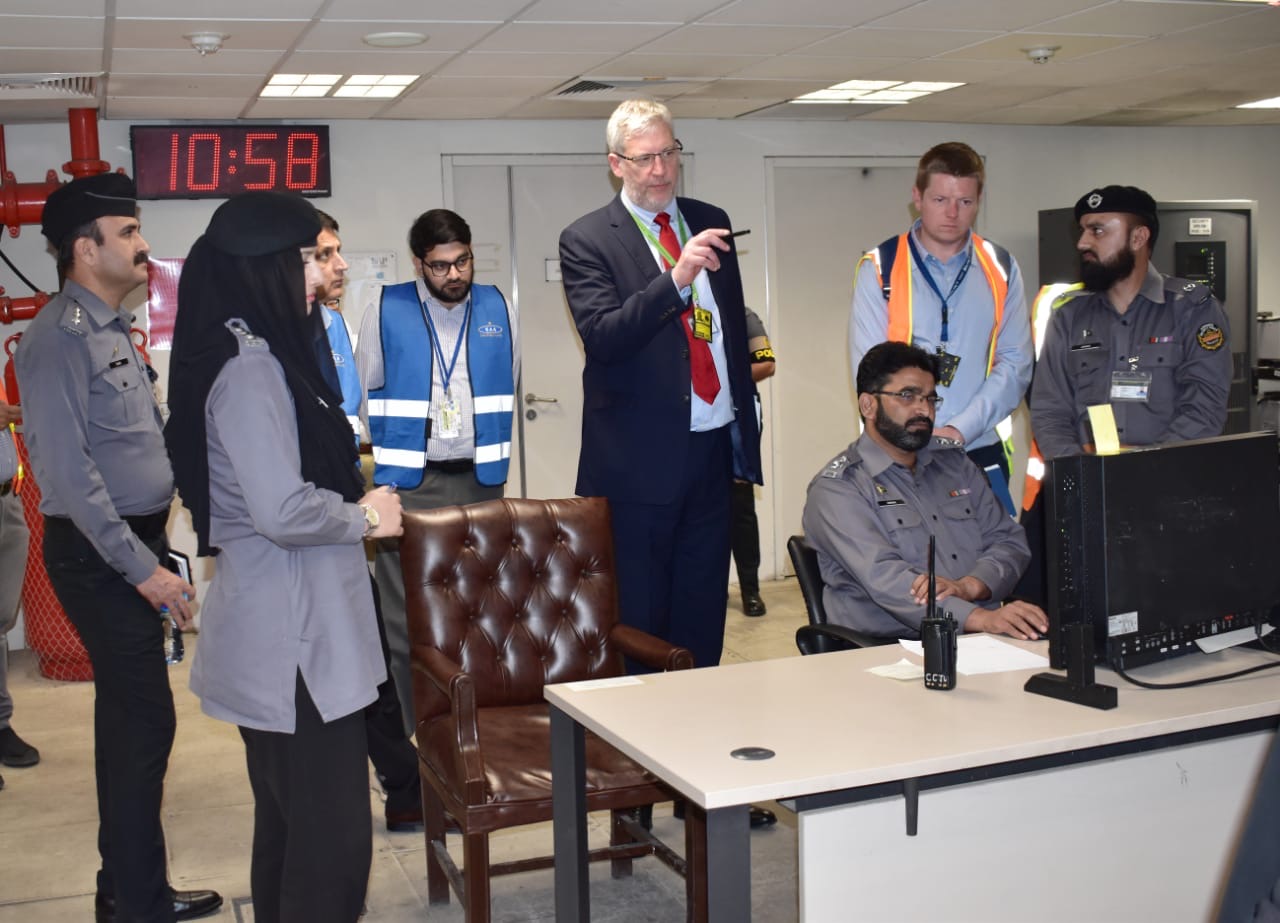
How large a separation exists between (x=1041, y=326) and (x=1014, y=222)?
3.93 metres

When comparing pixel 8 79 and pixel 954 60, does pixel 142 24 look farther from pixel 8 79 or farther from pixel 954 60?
pixel 954 60

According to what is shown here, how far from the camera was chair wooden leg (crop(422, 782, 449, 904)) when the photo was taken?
10.8 feet

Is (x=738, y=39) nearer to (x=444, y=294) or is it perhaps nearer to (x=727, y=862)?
(x=444, y=294)

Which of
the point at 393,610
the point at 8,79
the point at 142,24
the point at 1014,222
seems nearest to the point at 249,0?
the point at 142,24

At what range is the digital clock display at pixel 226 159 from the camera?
21.0 feet

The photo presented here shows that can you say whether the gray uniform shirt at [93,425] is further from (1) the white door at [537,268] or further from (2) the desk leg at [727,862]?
(1) the white door at [537,268]

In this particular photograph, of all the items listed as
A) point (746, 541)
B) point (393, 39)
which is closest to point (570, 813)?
point (393, 39)

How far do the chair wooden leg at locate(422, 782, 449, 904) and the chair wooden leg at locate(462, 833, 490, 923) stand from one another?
1.37 ft

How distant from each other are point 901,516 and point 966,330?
70cm

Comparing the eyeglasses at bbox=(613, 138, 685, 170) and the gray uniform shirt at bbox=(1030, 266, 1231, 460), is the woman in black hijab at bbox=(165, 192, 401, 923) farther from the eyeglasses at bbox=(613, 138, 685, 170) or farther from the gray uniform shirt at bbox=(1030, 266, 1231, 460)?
the gray uniform shirt at bbox=(1030, 266, 1231, 460)

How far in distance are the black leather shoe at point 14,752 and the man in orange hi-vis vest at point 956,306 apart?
10.7 ft

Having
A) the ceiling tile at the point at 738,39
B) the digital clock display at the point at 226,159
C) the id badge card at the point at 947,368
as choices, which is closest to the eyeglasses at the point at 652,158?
the id badge card at the point at 947,368

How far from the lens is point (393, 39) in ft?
16.2

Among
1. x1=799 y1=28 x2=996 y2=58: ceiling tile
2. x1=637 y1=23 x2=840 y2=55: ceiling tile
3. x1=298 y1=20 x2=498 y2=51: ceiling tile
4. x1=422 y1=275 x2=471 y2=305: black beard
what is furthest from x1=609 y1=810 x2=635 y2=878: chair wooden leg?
x1=799 y1=28 x2=996 y2=58: ceiling tile
